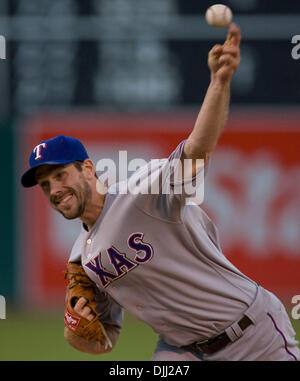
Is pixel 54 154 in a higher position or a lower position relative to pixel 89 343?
higher

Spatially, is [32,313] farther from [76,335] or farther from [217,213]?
[76,335]

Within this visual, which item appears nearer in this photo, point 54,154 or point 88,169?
point 54,154

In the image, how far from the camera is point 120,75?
9.16 metres

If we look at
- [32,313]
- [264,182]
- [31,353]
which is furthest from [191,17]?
[31,353]

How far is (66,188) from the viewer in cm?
321

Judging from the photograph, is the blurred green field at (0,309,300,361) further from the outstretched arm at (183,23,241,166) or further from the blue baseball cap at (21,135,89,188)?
the outstretched arm at (183,23,241,166)

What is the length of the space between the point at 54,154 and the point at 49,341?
14.2 ft

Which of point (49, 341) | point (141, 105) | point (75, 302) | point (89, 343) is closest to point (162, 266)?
point (75, 302)

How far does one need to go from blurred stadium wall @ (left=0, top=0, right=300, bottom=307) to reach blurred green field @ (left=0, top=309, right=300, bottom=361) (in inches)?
21.9

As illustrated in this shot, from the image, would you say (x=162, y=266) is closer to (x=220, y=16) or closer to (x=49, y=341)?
(x=220, y=16)

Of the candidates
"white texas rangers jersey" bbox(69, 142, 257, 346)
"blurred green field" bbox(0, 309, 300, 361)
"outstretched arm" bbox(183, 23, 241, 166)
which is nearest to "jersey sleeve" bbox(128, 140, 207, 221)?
"white texas rangers jersey" bbox(69, 142, 257, 346)

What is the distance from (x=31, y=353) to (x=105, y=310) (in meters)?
3.23

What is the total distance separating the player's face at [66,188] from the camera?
3.21 metres

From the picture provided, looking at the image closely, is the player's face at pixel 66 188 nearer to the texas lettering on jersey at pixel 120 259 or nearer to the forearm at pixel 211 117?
the texas lettering on jersey at pixel 120 259
